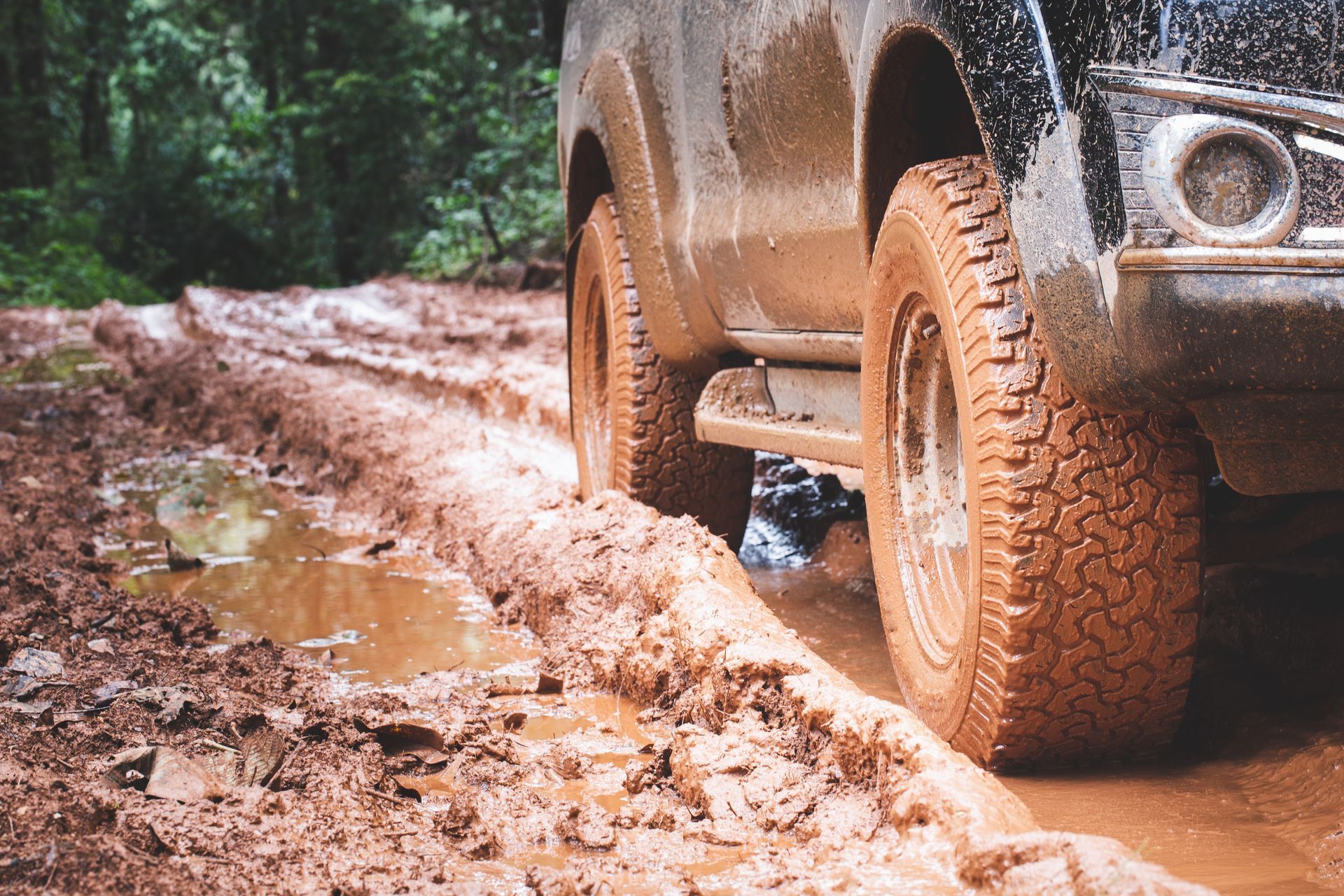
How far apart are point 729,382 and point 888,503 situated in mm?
1369

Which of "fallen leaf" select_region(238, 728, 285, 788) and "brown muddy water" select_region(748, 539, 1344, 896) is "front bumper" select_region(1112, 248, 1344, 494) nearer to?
"brown muddy water" select_region(748, 539, 1344, 896)

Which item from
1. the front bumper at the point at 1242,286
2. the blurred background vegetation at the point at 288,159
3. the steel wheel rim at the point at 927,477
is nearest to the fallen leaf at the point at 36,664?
the steel wheel rim at the point at 927,477

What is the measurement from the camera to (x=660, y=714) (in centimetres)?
309

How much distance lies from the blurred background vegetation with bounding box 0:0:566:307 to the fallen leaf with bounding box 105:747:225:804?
20.8 meters

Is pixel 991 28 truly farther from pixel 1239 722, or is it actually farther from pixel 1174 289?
pixel 1239 722

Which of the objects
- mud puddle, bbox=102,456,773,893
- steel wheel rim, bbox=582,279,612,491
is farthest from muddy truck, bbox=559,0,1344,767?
steel wheel rim, bbox=582,279,612,491

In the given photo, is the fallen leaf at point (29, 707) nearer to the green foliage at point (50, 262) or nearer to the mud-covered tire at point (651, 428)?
the mud-covered tire at point (651, 428)

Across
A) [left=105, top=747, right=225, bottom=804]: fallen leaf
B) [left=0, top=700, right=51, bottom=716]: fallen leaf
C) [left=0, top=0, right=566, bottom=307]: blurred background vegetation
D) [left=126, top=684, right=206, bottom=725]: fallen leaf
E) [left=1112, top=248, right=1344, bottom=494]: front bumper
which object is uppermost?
[left=0, top=0, right=566, bottom=307]: blurred background vegetation

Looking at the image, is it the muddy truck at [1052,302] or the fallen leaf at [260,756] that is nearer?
the muddy truck at [1052,302]

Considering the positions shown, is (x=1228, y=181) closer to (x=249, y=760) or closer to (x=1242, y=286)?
(x=1242, y=286)

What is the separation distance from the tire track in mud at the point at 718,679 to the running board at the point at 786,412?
1.16 ft

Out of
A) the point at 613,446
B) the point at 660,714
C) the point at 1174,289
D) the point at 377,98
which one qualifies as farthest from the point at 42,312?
the point at 1174,289

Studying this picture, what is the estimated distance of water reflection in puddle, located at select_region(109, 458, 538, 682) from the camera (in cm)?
402

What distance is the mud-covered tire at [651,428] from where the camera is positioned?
4648 mm
